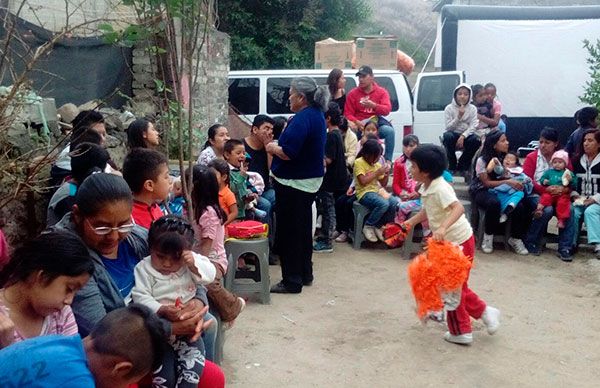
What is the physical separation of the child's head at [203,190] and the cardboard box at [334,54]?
9513 mm

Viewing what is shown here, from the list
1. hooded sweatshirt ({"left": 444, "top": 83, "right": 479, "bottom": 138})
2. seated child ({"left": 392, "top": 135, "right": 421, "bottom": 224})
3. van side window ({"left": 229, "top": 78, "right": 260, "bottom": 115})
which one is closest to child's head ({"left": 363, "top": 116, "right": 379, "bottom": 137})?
seated child ({"left": 392, "top": 135, "right": 421, "bottom": 224})

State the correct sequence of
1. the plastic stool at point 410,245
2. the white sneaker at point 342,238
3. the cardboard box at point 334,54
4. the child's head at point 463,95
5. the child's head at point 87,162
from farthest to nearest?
the cardboard box at point 334,54 → the child's head at point 463,95 → the white sneaker at point 342,238 → the plastic stool at point 410,245 → the child's head at point 87,162

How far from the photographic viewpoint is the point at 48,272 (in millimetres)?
2219

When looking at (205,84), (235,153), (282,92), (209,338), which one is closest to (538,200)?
(235,153)

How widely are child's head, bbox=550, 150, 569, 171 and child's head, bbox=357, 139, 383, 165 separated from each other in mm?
2033

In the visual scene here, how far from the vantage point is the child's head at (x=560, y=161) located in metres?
7.60

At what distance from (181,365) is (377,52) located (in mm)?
10561

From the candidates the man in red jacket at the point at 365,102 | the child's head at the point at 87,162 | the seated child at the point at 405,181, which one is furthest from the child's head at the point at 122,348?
the man in red jacket at the point at 365,102

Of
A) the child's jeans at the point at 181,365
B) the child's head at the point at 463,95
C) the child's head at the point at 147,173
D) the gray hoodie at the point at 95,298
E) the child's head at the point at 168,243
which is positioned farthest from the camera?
the child's head at the point at 463,95

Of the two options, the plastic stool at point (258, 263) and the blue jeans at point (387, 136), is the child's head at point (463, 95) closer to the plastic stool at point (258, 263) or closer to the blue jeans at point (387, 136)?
the blue jeans at point (387, 136)

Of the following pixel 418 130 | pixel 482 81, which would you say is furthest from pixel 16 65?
pixel 482 81

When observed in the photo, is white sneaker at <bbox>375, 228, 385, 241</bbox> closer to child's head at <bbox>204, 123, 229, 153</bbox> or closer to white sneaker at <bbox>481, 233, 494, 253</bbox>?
white sneaker at <bbox>481, 233, 494, 253</bbox>

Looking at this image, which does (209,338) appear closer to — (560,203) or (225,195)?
(225,195)

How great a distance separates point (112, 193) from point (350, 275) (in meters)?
4.27
